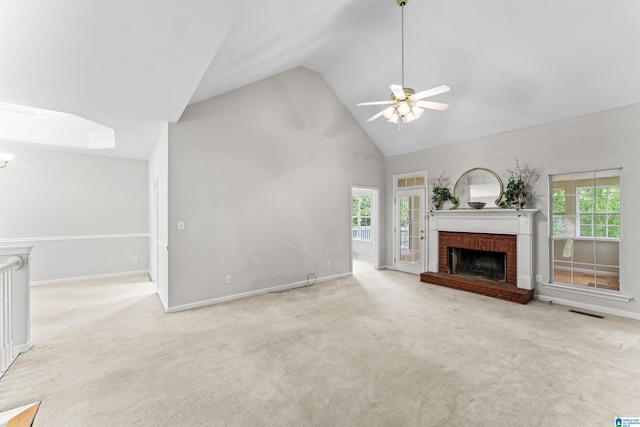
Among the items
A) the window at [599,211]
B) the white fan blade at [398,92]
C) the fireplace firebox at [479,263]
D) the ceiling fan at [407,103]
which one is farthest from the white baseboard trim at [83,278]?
the window at [599,211]

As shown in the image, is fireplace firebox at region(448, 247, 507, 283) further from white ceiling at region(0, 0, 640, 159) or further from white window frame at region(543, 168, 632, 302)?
white ceiling at region(0, 0, 640, 159)

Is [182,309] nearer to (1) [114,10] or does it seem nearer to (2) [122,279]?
(2) [122,279]

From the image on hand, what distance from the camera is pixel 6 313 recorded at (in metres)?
2.56

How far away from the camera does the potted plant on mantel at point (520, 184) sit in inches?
175

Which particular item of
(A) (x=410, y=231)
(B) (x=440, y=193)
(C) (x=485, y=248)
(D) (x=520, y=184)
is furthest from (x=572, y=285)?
(A) (x=410, y=231)

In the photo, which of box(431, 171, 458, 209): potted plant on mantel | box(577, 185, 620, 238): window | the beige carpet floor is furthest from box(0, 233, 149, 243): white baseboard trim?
box(577, 185, 620, 238): window

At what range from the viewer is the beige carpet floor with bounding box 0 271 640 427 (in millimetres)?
1935

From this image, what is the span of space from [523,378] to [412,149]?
15.5 ft

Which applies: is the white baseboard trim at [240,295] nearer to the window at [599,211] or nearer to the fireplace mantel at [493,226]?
the fireplace mantel at [493,226]

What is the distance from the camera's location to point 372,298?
4461mm

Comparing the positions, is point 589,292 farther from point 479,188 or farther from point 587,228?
point 479,188

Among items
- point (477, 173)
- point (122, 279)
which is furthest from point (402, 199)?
point (122, 279)

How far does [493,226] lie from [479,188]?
75cm

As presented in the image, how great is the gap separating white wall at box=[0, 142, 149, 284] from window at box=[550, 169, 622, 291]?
795cm
